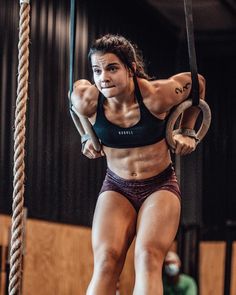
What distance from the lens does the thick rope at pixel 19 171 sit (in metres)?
2.93

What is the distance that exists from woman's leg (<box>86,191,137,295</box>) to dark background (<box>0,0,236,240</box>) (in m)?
3.17

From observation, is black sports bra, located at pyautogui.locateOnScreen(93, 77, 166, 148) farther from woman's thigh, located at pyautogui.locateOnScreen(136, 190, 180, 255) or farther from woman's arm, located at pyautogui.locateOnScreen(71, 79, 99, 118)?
woman's thigh, located at pyautogui.locateOnScreen(136, 190, 180, 255)

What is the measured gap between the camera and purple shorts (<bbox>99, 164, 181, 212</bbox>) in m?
3.13

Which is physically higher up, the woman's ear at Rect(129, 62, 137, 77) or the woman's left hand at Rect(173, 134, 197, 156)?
the woman's ear at Rect(129, 62, 137, 77)

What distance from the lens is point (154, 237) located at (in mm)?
2951

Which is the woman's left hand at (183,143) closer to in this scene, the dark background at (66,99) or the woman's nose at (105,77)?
the woman's nose at (105,77)

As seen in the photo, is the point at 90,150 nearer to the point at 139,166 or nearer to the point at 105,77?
the point at 139,166

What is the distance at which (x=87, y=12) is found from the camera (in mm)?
7340

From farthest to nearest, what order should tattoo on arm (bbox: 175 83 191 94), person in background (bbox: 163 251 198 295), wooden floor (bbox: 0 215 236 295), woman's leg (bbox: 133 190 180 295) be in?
person in background (bbox: 163 251 198 295)
wooden floor (bbox: 0 215 236 295)
tattoo on arm (bbox: 175 83 191 94)
woman's leg (bbox: 133 190 180 295)

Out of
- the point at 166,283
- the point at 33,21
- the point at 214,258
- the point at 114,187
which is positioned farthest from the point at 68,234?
the point at 114,187

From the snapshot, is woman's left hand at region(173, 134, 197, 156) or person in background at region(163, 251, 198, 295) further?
person in background at region(163, 251, 198, 295)

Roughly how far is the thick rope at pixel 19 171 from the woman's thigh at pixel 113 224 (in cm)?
30

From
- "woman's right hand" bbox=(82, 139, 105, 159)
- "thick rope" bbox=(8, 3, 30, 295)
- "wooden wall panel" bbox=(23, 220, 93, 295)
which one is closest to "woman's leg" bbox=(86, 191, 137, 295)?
"woman's right hand" bbox=(82, 139, 105, 159)

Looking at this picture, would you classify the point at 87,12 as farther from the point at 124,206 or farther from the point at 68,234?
the point at 124,206
